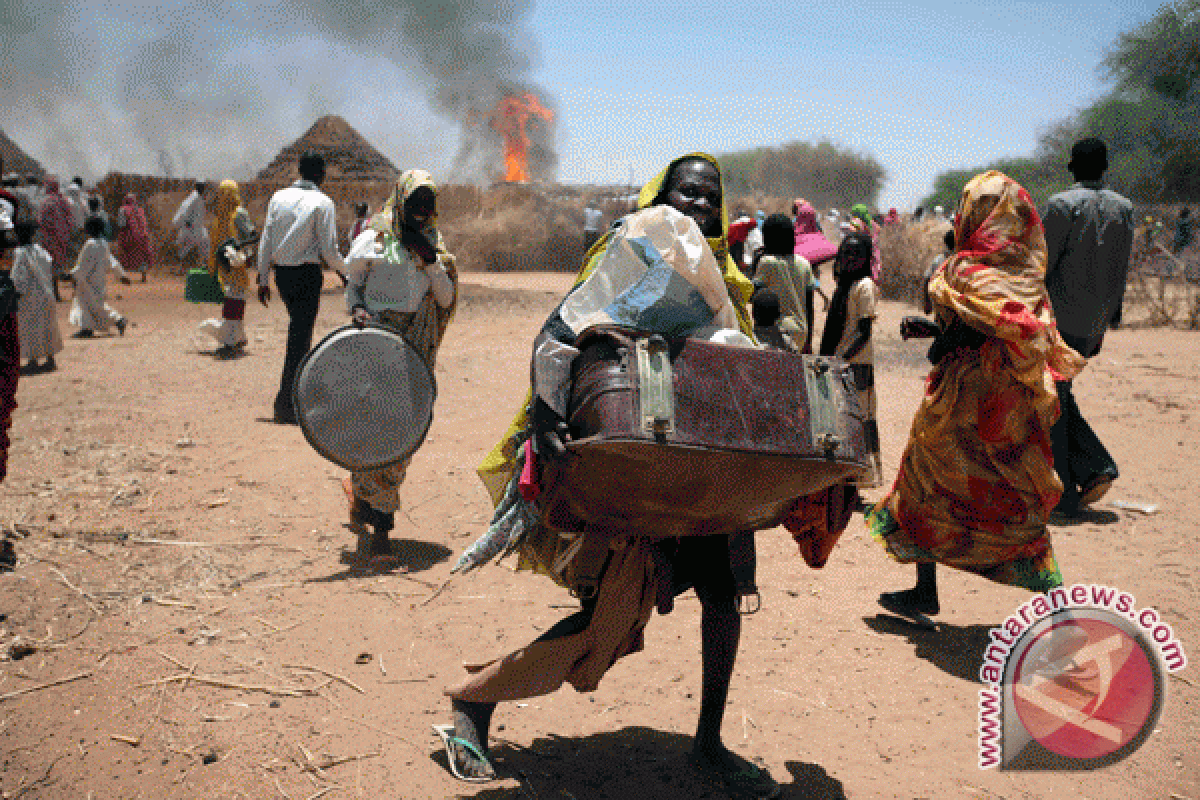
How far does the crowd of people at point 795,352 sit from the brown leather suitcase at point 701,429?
0.15m

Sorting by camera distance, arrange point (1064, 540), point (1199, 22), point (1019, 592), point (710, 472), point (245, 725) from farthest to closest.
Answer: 1. point (1199, 22)
2. point (1064, 540)
3. point (1019, 592)
4. point (245, 725)
5. point (710, 472)

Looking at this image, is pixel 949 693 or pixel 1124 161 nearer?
pixel 949 693

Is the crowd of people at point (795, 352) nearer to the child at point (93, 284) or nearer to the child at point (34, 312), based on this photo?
the child at point (34, 312)

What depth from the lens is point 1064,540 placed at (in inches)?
219

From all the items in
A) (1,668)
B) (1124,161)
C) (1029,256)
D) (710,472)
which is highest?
(1124,161)

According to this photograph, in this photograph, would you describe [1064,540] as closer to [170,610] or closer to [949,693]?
[949,693]

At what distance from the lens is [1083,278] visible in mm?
6086

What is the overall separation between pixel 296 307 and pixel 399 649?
4704 millimetres

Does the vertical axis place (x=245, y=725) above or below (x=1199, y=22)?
below

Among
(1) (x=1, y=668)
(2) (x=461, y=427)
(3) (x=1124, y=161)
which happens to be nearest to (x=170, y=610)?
(1) (x=1, y=668)

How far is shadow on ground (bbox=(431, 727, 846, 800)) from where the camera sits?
301 cm

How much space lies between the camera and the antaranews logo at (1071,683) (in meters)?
3.39

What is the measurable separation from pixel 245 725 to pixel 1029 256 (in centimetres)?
368

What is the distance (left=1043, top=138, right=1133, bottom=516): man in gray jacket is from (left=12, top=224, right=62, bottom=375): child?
9982 mm
